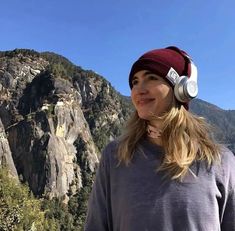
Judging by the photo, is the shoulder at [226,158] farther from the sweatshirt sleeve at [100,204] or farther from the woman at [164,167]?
the sweatshirt sleeve at [100,204]

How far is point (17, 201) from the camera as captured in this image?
4838 cm

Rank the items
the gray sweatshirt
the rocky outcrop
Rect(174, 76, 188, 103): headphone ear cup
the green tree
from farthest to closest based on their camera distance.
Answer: the rocky outcrop → the green tree → Rect(174, 76, 188, 103): headphone ear cup → the gray sweatshirt

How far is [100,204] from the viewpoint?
2.47 metres

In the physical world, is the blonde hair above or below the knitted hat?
below

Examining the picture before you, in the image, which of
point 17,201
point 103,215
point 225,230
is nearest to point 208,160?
point 225,230

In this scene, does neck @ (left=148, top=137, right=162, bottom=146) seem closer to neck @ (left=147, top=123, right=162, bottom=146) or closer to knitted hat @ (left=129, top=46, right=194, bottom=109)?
neck @ (left=147, top=123, right=162, bottom=146)

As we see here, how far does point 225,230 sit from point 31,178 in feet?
314

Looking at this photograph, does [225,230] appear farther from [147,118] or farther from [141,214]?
[147,118]

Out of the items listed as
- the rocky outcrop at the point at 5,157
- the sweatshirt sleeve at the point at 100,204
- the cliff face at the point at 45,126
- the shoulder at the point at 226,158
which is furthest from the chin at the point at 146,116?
the cliff face at the point at 45,126

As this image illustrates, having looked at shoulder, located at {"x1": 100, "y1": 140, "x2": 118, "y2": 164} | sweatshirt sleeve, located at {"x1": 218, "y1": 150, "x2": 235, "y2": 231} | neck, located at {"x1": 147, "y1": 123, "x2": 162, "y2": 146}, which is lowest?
sweatshirt sleeve, located at {"x1": 218, "y1": 150, "x2": 235, "y2": 231}

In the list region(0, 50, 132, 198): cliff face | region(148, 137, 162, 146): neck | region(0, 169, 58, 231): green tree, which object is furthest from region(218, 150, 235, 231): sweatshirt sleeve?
region(0, 50, 132, 198): cliff face

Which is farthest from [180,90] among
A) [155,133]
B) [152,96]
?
[155,133]

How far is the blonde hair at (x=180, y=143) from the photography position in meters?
2.37

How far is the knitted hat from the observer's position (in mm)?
2537
